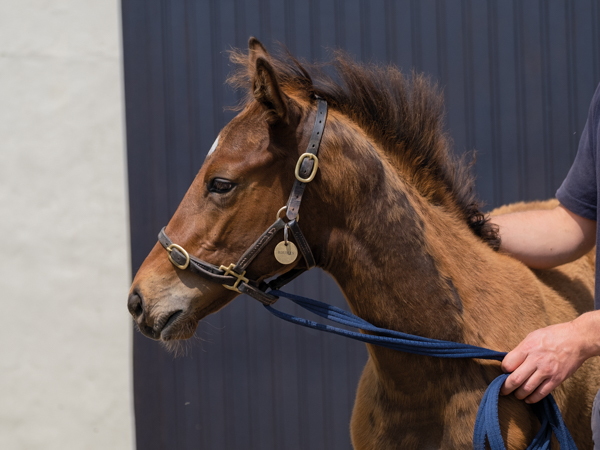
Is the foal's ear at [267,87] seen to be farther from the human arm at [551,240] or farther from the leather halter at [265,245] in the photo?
the human arm at [551,240]

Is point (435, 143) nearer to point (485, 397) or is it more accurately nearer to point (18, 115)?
point (485, 397)

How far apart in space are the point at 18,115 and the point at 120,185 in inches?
34.9

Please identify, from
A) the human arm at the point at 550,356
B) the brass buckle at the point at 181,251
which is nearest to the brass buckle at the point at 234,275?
the brass buckle at the point at 181,251

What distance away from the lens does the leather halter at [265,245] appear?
4.55ft

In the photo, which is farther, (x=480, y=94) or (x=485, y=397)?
(x=480, y=94)

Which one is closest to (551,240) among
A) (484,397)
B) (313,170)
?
(484,397)

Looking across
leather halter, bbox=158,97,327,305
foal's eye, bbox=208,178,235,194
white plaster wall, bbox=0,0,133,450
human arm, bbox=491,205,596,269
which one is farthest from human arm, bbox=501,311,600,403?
white plaster wall, bbox=0,0,133,450

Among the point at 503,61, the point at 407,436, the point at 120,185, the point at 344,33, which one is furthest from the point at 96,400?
the point at 503,61

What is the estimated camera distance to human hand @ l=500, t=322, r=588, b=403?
A: 4.44 feet

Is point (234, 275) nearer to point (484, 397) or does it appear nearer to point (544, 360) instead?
point (484, 397)

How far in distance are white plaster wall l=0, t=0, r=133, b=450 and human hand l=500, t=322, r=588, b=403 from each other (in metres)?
2.87

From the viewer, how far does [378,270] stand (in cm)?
143

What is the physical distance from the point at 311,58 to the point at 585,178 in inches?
A: 92.1

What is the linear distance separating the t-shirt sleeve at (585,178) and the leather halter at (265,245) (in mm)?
952
